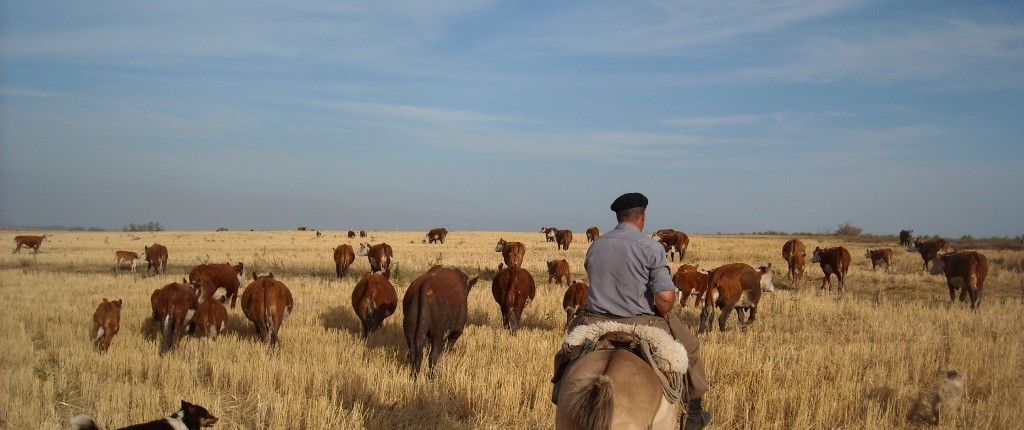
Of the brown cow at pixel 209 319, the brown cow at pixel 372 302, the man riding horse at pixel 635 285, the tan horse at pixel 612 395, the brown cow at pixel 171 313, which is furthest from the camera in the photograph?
the brown cow at pixel 372 302

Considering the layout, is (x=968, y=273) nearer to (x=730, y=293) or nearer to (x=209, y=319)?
(x=730, y=293)

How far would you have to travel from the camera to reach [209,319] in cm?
1108

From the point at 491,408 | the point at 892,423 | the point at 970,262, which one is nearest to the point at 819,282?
the point at 970,262

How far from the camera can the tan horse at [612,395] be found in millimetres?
3988

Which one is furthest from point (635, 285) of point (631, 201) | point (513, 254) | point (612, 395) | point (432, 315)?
point (513, 254)

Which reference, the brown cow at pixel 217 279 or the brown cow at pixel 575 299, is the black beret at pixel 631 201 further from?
the brown cow at pixel 217 279

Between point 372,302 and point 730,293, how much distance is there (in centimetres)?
648

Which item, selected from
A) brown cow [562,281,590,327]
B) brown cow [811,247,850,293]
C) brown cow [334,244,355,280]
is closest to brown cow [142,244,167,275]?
brown cow [334,244,355,280]

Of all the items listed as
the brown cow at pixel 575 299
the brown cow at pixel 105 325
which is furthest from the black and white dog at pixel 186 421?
the brown cow at pixel 575 299

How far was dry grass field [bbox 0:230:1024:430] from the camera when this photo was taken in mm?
6988

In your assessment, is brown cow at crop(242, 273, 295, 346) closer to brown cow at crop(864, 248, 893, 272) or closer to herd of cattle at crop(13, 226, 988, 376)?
herd of cattle at crop(13, 226, 988, 376)

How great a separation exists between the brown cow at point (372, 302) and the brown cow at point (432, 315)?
5.25 ft

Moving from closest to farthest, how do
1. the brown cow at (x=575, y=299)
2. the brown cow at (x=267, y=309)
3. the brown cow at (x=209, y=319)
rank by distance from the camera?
the brown cow at (x=267, y=309)
the brown cow at (x=209, y=319)
the brown cow at (x=575, y=299)

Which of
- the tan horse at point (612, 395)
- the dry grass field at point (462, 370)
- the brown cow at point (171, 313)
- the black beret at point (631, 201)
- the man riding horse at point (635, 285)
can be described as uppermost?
the black beret at point (631, 201)
